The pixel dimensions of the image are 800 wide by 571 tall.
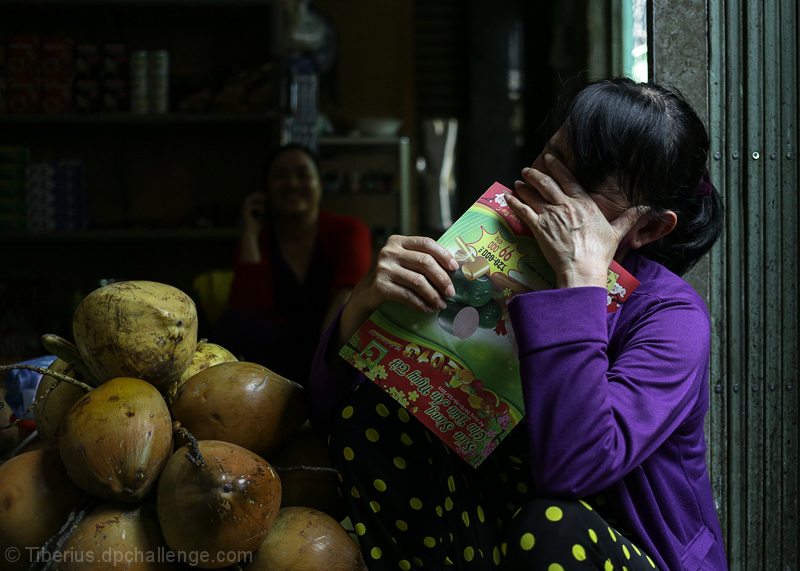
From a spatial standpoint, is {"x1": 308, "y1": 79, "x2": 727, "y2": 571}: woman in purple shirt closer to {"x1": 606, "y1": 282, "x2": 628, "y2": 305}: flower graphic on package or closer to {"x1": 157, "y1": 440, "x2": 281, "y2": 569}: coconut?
{"x1": 606, "y1": 282, "x2": 628, "y2": 305}: flower graphic on package

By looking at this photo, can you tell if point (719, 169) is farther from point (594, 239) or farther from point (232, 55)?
point (232, 55)

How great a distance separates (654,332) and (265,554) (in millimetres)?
553

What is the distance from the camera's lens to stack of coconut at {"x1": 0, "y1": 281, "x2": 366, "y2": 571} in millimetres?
735

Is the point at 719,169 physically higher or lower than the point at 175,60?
lower

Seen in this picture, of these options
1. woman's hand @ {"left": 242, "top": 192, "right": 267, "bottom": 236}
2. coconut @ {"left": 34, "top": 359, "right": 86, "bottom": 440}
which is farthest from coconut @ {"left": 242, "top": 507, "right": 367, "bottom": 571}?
woman's hand @ {"left": 242, "top": 192, "right": 267, "bottom": 236}

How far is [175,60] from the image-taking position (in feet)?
10.2

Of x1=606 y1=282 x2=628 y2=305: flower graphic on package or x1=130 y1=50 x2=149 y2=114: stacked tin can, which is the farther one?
x1=130 y1=50 x2=149 y2=114: stacked tin can

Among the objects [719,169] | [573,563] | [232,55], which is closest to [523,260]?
[573,563]

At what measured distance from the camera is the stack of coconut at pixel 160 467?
735 millimetres

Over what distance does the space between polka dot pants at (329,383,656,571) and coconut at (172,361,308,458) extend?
3.2 inches

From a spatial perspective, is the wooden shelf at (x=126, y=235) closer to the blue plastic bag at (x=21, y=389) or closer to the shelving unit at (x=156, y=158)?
the shelving unit at (x=156, y=158)

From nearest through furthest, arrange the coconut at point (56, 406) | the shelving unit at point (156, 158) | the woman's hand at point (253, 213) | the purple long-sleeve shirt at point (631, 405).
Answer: the purple long-sleeve shirt at point (631, 405)
the coconut at point (56, 406)
the woman's hand at point (253, 213)
the shelving unit at point (156, 158)

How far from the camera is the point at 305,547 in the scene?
79cm

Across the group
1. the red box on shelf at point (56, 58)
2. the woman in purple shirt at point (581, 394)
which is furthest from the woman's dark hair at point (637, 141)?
the red box on shelf at point (56, 58)
